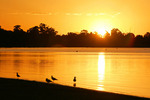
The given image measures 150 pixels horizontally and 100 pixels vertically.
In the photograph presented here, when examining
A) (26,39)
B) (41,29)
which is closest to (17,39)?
(26,39)

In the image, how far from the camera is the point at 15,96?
10.6m

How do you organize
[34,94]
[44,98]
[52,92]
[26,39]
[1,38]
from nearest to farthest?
[44,98], [34,94], [52,92], [1,38], [26,39]

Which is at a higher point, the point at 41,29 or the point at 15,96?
the point at 41,29

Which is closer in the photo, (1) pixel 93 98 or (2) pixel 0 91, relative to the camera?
(1) pixel 93 98

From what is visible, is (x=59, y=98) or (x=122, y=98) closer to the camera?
(x=59, y=98)

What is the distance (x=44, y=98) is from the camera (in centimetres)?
1045

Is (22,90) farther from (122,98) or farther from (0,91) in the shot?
(122,98)

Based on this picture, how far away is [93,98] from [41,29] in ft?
561

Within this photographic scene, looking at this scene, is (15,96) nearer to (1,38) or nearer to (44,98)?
(44,98)

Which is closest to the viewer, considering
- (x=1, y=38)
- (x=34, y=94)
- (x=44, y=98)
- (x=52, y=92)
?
(x=44, y=98)

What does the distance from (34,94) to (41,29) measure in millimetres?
170582

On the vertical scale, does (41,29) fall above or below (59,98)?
above

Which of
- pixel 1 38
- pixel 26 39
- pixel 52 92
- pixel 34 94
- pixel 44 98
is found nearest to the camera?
pixel 44 98

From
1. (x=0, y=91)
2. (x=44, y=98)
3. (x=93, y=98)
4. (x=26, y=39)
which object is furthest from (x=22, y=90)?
(x=26, y=39)
